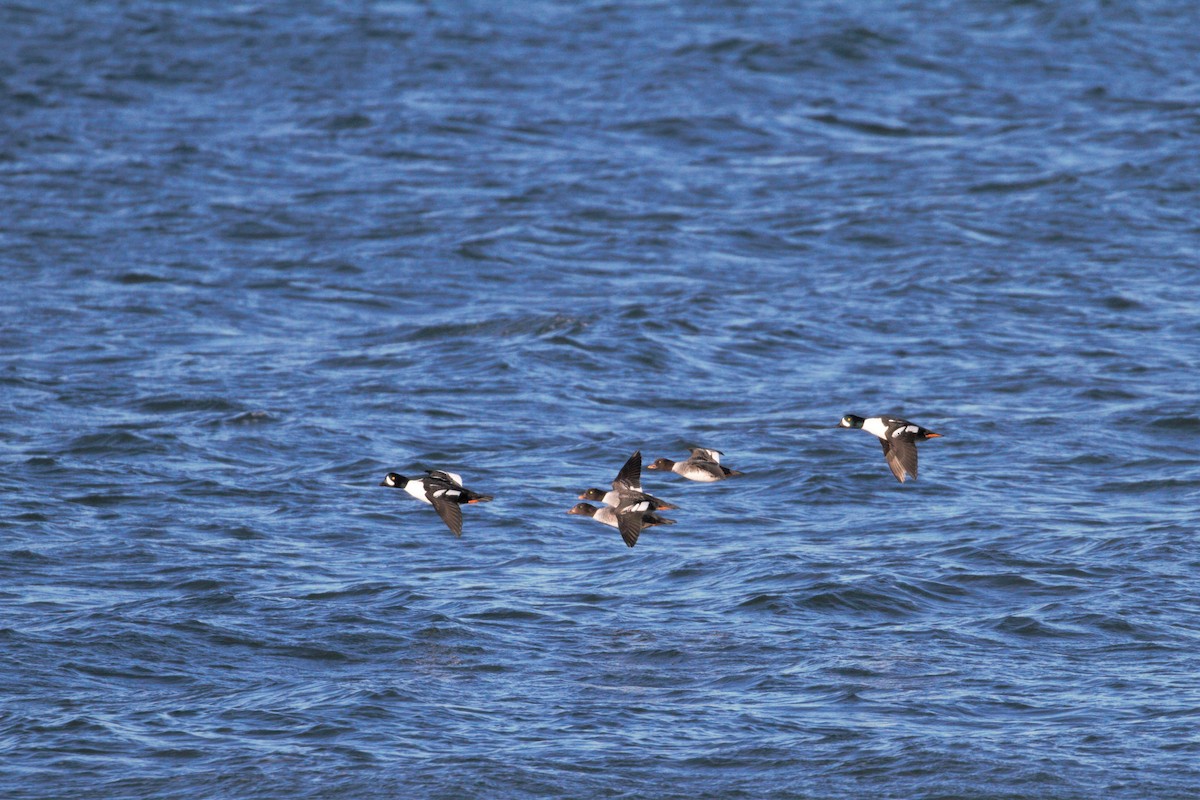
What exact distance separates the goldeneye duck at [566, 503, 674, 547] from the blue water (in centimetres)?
94

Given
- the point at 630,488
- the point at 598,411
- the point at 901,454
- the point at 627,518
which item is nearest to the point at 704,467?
the point at 630,488

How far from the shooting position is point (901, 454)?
15516 mm

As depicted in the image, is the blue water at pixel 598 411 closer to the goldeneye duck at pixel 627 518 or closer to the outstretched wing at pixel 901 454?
the goldeneye duck at pixel 627 518

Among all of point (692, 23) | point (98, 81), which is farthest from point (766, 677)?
point (692, 23)

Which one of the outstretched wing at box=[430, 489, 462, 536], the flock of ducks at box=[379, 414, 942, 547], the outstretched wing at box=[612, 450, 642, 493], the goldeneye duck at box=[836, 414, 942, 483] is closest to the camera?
the outstretched wing at box=[430, 489, 462, 536]

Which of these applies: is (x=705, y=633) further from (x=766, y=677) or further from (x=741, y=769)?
(x=741, y=769)

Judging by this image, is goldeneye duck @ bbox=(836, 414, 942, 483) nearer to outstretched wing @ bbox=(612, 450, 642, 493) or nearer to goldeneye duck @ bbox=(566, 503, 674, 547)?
goldeneye duck @ bbox=(566, 503, 674, 547)

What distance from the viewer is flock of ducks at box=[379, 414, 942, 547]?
47.5 feet

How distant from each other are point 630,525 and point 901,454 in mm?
2766

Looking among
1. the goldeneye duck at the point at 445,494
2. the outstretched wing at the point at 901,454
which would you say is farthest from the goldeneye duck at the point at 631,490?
the outstretched wing at the point at 901,454

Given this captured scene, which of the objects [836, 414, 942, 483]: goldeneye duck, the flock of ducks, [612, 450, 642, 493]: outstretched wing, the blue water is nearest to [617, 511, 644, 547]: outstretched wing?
the flock of ducks

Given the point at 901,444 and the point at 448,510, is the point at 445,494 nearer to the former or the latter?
the point at 448,510

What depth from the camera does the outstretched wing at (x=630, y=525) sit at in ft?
46.7

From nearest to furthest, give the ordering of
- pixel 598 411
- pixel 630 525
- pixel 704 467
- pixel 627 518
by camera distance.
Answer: pixel 630 525
pixel 627 518
pixel 704 467
pixel 598 411
